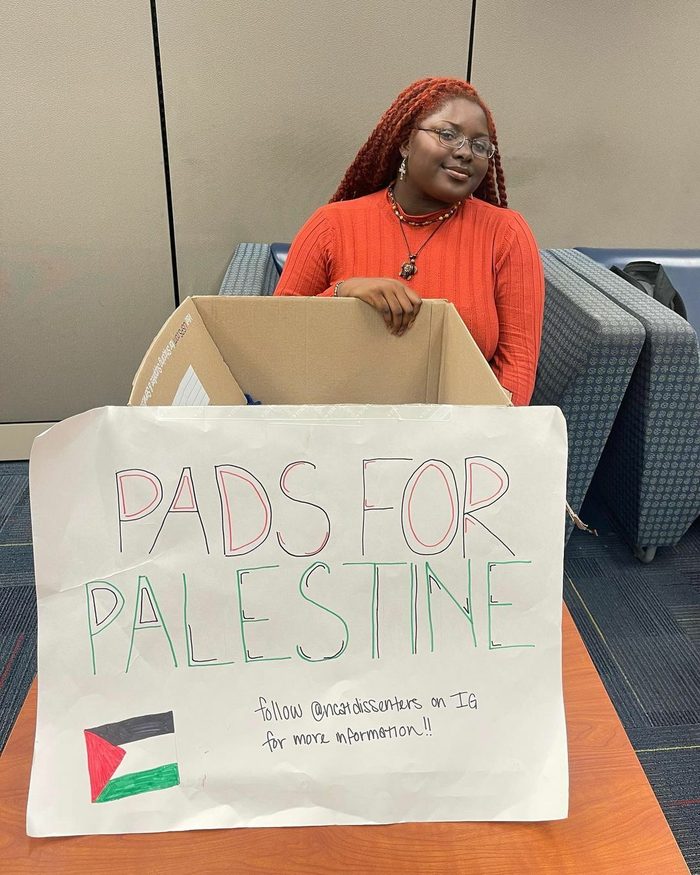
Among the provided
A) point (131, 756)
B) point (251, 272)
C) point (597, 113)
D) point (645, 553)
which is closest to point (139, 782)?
point (131, 756)

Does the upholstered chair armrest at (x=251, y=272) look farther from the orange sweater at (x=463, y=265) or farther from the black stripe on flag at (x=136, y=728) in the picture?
the black stripe on flag at (x=136, y=728)

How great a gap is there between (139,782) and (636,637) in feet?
4.35

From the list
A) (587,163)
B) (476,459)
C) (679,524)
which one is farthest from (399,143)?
(679,524)

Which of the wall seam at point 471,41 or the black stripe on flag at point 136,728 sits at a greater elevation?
the wall seam at point 471,41

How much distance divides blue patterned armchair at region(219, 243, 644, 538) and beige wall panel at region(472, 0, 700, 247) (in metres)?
0.49

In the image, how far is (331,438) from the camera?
1.53 feet

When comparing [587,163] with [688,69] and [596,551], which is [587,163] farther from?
[596,551]

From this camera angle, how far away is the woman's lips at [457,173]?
1.11 metres


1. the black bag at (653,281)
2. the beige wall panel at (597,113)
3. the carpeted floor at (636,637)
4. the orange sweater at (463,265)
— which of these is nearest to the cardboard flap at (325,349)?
the orange sweater at (463,265)

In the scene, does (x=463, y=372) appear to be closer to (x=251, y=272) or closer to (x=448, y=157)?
(x=448, y=157)

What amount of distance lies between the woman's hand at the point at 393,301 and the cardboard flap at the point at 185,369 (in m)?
0.20

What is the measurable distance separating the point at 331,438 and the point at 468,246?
82 centimetres

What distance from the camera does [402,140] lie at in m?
1.17

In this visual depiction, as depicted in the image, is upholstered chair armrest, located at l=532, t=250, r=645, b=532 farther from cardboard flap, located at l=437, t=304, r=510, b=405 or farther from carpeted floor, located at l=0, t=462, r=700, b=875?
cardboard flap, located at l=437, t=304, r=510, b=405
